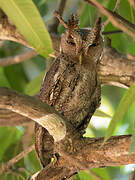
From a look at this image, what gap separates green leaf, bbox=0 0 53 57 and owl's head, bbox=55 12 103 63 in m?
0.65

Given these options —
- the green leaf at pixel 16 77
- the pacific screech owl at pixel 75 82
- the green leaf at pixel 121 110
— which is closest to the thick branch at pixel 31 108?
the green leaf at pixel 121 110

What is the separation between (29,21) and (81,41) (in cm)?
78

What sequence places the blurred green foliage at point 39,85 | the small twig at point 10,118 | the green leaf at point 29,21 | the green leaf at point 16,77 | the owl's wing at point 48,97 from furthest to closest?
the green leaf at point 16,77, the small twig at point 10,118, the blurred green foliage at point 39,85, the owl's wing at point 48,97, the green leaf at point 29,21

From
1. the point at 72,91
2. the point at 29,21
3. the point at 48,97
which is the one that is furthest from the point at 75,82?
the point at 29,21

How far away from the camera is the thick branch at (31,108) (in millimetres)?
1444

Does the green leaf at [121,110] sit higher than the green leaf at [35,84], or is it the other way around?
the green leaf at [35,84]

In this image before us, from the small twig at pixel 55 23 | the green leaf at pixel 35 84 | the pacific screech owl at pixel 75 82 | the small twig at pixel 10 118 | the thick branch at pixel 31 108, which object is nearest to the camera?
the thick branch at pixel 31 108

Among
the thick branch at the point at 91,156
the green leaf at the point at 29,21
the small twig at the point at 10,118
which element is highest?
the green leaf at the point at 29,21

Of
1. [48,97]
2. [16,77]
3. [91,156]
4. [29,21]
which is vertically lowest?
[91,156]

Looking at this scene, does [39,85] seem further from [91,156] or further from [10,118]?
[91,156]

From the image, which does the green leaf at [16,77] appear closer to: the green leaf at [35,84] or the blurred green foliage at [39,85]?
the blurred green foliage at [39,85]

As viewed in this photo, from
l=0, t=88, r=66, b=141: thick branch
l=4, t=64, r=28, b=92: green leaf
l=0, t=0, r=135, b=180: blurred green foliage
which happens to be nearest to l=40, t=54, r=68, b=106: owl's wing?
l=0, t=0, r=135, b=180: blurred green foliage

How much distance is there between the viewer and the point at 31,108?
154 cm

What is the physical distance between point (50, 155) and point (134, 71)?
762 mm
